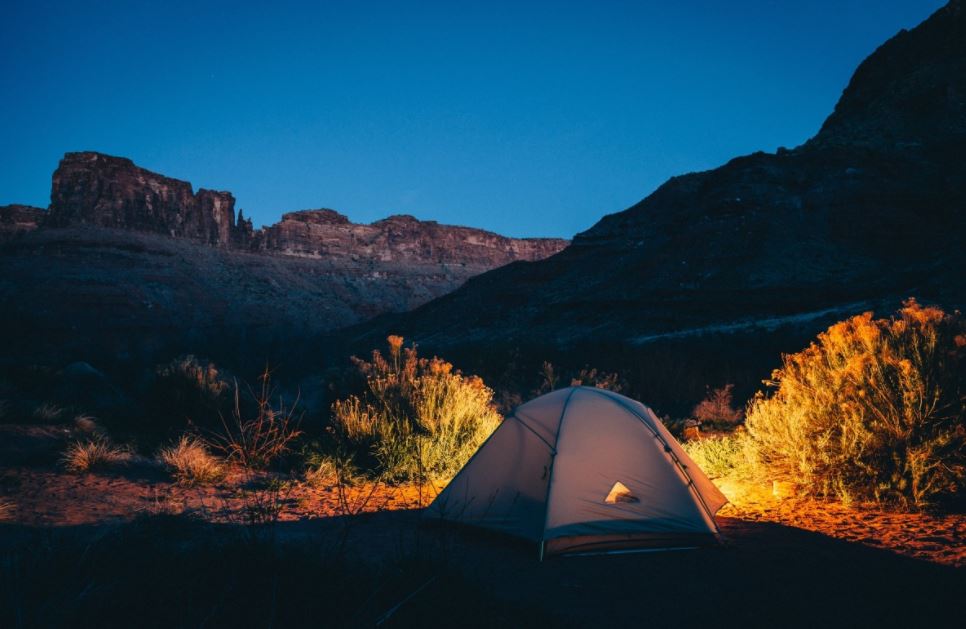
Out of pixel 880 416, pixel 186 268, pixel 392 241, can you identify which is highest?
pixel 392 241

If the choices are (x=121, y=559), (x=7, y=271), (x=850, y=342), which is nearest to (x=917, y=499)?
(x=850, y=342)

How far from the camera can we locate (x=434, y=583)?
316cm

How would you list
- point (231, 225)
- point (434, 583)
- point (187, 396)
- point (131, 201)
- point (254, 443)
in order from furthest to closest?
point (231, 225) < point (131, 201) < point (187, 396) < point (254, 443) < point (434, 583)

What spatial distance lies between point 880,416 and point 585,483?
3.04 metres

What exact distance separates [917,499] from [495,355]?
1645cm

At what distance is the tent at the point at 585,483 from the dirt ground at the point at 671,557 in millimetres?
186

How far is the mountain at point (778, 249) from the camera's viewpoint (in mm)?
22531

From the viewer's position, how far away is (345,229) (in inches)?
3521

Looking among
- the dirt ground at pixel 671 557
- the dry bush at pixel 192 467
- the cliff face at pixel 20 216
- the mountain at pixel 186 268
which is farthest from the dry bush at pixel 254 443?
the cliff face at pixel 20 216

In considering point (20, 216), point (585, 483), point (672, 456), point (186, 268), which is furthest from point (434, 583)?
point (20, 216)

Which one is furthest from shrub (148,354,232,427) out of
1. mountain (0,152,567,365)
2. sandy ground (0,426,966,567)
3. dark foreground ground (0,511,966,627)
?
mountain (0,152,567,365)

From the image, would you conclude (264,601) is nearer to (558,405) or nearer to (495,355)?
(558,405)

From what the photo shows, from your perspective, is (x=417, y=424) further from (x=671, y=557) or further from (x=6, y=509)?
(x=6, y=509)

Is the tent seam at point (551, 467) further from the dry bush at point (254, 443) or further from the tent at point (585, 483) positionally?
the dry bush at point (254, 443)
